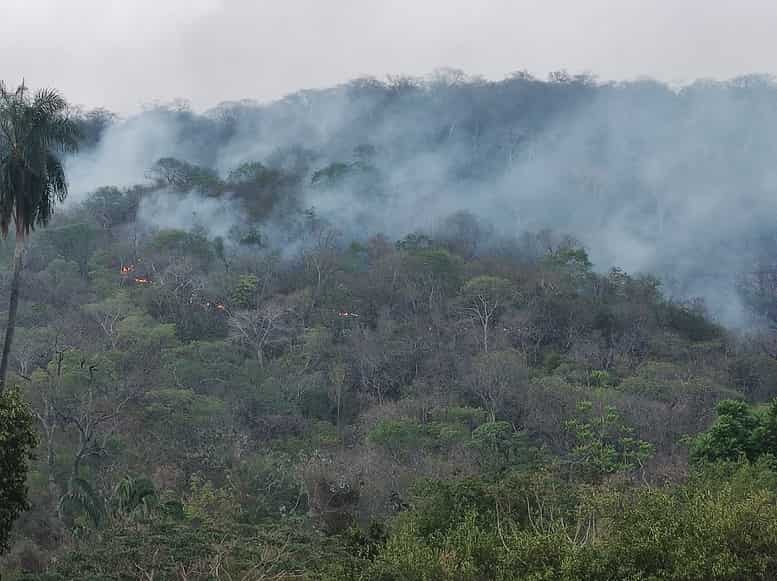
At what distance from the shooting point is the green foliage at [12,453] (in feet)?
45.3

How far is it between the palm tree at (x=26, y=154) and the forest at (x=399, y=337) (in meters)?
0.08

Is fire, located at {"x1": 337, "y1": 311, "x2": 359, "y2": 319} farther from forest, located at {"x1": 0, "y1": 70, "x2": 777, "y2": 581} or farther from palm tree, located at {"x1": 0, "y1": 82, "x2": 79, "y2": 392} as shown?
palm tree, located at {"x1": 0, "y1": 82, "x2": 79, "y2": 392}

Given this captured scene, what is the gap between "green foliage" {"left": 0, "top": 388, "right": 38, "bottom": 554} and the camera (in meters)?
13.8

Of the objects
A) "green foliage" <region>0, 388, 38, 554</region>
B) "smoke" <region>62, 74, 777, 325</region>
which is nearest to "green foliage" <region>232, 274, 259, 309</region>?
"smoke" <region>62, 74, 777, 325</region>

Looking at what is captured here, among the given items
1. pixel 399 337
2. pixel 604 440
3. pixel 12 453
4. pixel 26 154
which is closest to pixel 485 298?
pixel 399 337

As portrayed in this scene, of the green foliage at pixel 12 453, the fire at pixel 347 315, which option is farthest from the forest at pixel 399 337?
the fire at pixel 347 315

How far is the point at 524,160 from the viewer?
78.1 m

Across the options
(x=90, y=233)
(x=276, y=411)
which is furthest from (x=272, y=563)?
(x=90, y=233)

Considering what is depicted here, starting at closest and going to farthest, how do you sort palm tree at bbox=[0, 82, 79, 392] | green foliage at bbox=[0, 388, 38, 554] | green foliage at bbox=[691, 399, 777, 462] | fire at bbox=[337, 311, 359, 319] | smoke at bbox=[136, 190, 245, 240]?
green foliage at bbox=[0, 388, 38, 554]
palm tree at bbox=[0, 82, 79, 392]
green foliage at bbox=[691, 399, 777, 462]
fire at bbox=[337, 311, 359, 319]
smoke at bbox=[136, 190, 245, 240]

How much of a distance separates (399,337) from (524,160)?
135ft

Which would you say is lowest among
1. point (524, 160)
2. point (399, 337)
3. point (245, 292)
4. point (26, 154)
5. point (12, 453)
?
point (12, 453)

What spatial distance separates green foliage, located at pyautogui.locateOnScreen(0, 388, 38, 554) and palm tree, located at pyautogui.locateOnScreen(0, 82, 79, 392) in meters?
5.30

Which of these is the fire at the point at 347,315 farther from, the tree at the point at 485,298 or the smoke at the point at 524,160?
the smoke at the point at 524,160

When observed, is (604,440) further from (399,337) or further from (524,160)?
(524,160)
